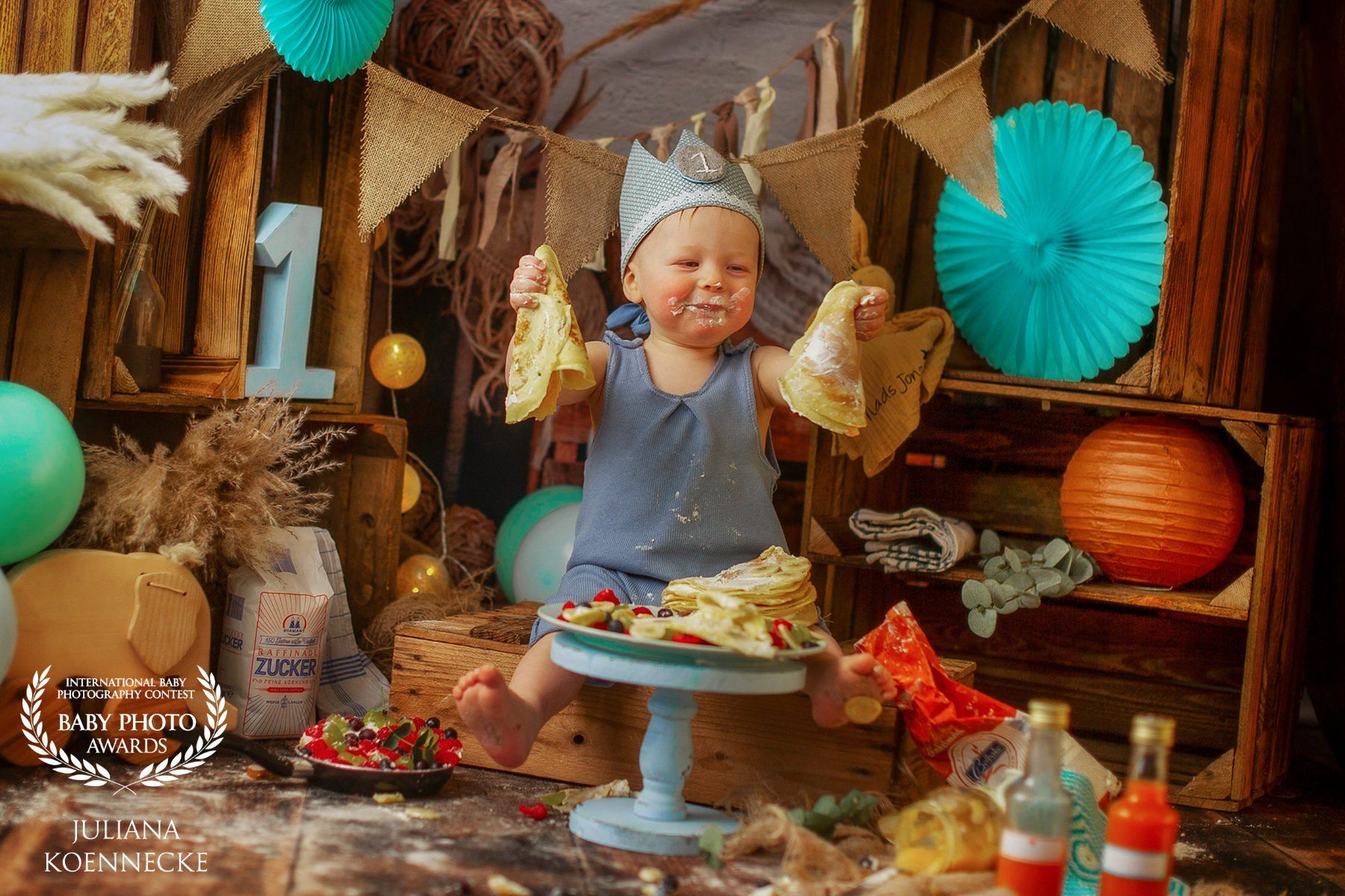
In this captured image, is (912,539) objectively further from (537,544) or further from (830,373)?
(537,544)

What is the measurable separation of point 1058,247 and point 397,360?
1865mm

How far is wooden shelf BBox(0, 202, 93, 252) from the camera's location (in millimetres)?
2381

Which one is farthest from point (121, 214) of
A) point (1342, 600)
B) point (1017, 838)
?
point (1342, 600)

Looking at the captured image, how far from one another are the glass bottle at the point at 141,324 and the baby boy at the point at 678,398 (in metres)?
0.95

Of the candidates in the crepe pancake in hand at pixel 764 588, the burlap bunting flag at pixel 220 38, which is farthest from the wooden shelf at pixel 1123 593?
the burlap bunting flag at pixel 220 38

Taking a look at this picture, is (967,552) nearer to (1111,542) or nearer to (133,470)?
(1111,542)

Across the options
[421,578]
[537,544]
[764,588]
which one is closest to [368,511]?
[421,578]

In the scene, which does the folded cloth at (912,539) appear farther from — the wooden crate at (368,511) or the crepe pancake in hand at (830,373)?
the wooden crate at (368,511)

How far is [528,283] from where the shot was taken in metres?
2.54

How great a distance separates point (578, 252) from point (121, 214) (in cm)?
99

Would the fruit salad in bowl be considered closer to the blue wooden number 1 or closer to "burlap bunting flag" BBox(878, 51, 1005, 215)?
the blue wooden number 1

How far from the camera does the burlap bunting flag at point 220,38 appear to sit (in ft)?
9.12

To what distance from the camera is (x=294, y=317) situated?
3127 millimetres

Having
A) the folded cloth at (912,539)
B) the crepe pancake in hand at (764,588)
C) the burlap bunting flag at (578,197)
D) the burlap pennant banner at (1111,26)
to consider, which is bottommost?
the crepe pancake in hand at (764,588)
